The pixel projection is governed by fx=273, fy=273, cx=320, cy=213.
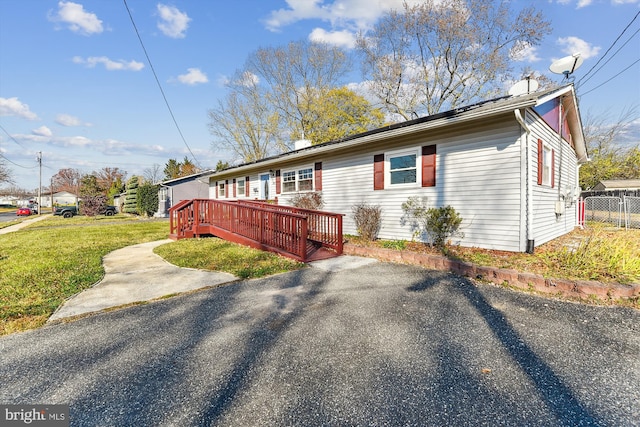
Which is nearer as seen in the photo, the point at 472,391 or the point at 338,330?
the point at 472,391

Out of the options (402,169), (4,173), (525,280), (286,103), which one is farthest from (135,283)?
(4,173)

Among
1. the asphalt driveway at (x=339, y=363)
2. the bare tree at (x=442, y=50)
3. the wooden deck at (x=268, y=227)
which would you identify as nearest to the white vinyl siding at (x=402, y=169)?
the wooden deck at (x=268, y=227)

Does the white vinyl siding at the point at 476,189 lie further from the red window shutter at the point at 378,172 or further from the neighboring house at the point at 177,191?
the neighboring house at the point at 177,191

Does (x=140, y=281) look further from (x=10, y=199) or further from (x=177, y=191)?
(x=10, y=199)

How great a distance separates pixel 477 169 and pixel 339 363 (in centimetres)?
540

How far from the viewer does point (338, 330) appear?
8.91 feet

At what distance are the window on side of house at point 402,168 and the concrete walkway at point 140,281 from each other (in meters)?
2.58

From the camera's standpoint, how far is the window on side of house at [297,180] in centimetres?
1034

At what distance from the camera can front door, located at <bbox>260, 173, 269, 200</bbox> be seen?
1310 centimetres

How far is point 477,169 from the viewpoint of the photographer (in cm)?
591

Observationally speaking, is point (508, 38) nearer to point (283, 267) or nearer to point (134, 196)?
point (283, 267)

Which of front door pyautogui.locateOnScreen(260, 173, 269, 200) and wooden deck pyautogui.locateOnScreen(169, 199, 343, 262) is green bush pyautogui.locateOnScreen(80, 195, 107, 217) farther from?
wooden deck pyautogui.locateOnScreen(169, 199, 343, 262)

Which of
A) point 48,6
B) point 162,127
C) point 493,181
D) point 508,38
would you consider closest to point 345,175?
point 493,181

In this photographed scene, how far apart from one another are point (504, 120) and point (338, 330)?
5.41 m
